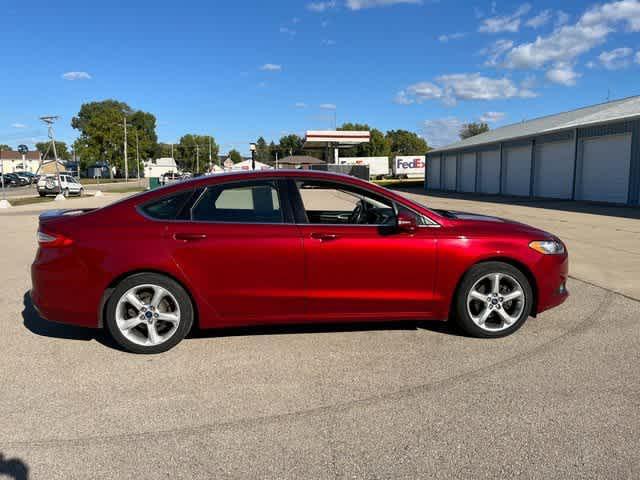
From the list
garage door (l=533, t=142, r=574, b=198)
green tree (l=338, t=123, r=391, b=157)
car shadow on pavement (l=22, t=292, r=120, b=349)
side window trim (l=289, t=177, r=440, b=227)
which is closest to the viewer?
side window trim (l=289, t=177, r=440, b=227)

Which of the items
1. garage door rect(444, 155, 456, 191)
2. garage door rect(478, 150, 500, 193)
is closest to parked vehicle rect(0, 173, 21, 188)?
garage door rect(444, 155, 456, 191)

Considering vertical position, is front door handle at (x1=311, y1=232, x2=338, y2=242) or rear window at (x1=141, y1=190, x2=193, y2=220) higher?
rear window at (x1=141, y1=190, x2=193, y2=220)

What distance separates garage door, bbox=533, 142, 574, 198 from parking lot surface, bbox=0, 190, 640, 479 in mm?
22686

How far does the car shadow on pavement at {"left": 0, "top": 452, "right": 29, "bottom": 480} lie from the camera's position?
2.61 m

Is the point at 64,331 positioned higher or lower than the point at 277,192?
lower

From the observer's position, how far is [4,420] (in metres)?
3.20

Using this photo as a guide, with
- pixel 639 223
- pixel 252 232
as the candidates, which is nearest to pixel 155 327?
pixel 252 232

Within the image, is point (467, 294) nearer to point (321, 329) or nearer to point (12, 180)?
point (321, 329)

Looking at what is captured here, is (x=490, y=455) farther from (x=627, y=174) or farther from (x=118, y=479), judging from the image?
(x=627, y=174)

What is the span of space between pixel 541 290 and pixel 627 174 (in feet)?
67.2

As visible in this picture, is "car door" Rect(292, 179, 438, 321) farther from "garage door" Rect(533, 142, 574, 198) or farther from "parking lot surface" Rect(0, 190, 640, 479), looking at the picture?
"garage door" Rect(533, 142, 574, 198)

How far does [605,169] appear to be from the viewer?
23.0 metres

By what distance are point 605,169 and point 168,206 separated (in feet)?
78.0

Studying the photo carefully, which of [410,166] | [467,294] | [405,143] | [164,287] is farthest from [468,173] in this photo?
[405,143]
